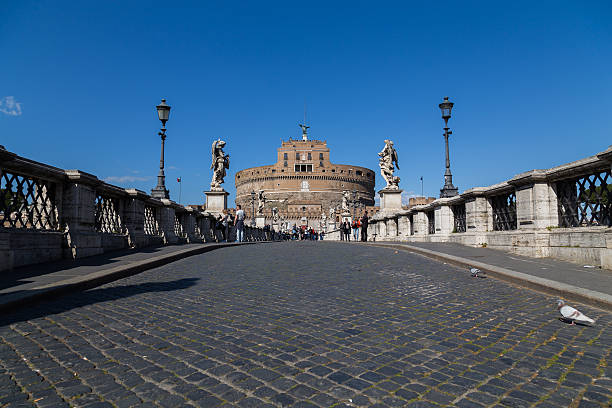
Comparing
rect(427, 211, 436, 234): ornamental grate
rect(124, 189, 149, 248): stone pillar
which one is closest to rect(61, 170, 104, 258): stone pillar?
rect(124, 189, 149, 248): stone pillar

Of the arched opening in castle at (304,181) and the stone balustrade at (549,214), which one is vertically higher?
the arched opening in castle at (304,181)

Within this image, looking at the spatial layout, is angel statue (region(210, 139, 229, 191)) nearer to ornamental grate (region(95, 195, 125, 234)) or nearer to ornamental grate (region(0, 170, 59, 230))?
ornamental grate (region(95, 195, 125, 234))

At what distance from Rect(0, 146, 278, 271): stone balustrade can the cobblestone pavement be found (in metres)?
2.43

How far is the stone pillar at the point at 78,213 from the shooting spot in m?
7.95

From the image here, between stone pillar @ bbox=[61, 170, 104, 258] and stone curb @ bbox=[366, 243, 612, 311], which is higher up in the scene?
stone pillar @ bbox=[61, 170, 104, 258]

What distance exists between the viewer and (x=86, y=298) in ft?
16.1

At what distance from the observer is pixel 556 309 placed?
4438mm

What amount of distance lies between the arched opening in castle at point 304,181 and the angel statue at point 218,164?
239 ft

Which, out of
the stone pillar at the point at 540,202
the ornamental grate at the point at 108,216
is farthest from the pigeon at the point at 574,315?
the ornamental grate at the point at 108,216

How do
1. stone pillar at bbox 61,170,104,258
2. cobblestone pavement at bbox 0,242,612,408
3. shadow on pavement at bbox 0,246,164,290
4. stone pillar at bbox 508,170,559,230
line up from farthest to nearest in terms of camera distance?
stone pillar at bbox 508,170,559,230 → stone pillar at bbox 61,170,104,258 → shadow on pavement at bbox 0,246,164,290 → cobblestone pavement at bbox 0,242,612,408

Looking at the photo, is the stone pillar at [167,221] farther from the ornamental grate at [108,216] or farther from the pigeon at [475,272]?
the pigeon at [475,272]

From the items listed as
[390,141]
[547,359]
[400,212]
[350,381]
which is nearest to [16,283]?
[350,381]

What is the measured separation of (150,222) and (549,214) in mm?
10855

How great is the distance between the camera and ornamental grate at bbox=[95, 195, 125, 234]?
9688 mm
